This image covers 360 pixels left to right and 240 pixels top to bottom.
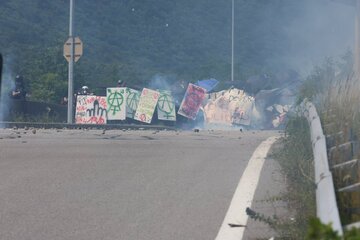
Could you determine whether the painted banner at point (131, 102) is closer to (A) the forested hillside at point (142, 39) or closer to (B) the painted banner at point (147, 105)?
(B) the painted banner at point (147, 105)

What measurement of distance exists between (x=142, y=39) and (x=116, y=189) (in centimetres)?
5429

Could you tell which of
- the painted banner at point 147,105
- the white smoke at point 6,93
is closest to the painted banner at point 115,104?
the painted banner at point 147,105

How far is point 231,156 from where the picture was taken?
12664 millimetres

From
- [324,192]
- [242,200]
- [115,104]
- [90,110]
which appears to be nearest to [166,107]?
[115,104]

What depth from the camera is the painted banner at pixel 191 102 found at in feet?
110

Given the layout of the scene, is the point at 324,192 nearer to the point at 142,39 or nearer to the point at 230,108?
the point at 230,108

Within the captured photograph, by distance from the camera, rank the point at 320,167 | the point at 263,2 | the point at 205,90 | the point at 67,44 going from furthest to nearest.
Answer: the point at 263,2 → the point at 205,90 → the point at 67,44 → the point at 320,167

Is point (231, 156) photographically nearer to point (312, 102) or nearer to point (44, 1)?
point (312, 102)

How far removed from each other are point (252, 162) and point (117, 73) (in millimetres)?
35367

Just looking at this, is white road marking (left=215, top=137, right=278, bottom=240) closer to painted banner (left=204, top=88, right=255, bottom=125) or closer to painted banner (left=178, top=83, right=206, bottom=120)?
painted banner (left=178, top=83, right=206, bottom=120)

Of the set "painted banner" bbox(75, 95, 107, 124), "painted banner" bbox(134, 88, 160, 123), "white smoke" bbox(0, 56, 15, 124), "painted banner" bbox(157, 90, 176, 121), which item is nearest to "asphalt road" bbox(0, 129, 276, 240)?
"white smoke" bbox(0, 56, 15, 124)

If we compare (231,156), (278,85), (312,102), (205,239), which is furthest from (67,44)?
(205,239)

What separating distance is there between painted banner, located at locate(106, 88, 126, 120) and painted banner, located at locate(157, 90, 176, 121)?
139cm

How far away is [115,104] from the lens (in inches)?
1265
